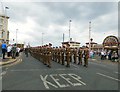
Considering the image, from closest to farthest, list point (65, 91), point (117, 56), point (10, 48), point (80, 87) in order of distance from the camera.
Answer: point (65, 91) → point (80, 87) → point (10, 48) → point (117, 56)

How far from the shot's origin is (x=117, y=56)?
33.4m

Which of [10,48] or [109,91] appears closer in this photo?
[109,91]

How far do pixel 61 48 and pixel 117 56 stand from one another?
13.2m

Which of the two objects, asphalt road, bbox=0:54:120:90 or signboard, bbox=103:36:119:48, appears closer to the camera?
asphalt road, bbox=0:54:120:90

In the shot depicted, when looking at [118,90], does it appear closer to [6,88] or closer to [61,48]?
[6,88]

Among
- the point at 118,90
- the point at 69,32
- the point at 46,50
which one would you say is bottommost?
the point at 118,90

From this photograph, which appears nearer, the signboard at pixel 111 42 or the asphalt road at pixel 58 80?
the asphalt road at pixel 58 80

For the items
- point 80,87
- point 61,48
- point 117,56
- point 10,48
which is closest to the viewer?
point 80,87

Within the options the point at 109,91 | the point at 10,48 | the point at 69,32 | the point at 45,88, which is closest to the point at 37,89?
the point at 45,88

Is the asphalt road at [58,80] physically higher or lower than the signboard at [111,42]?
lower

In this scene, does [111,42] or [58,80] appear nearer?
[58,80]

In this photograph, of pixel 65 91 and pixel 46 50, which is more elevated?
pixel 46 50

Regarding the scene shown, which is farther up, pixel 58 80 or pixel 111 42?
pixel 111 42

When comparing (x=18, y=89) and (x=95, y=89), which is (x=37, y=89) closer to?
(x=18, y=89)
